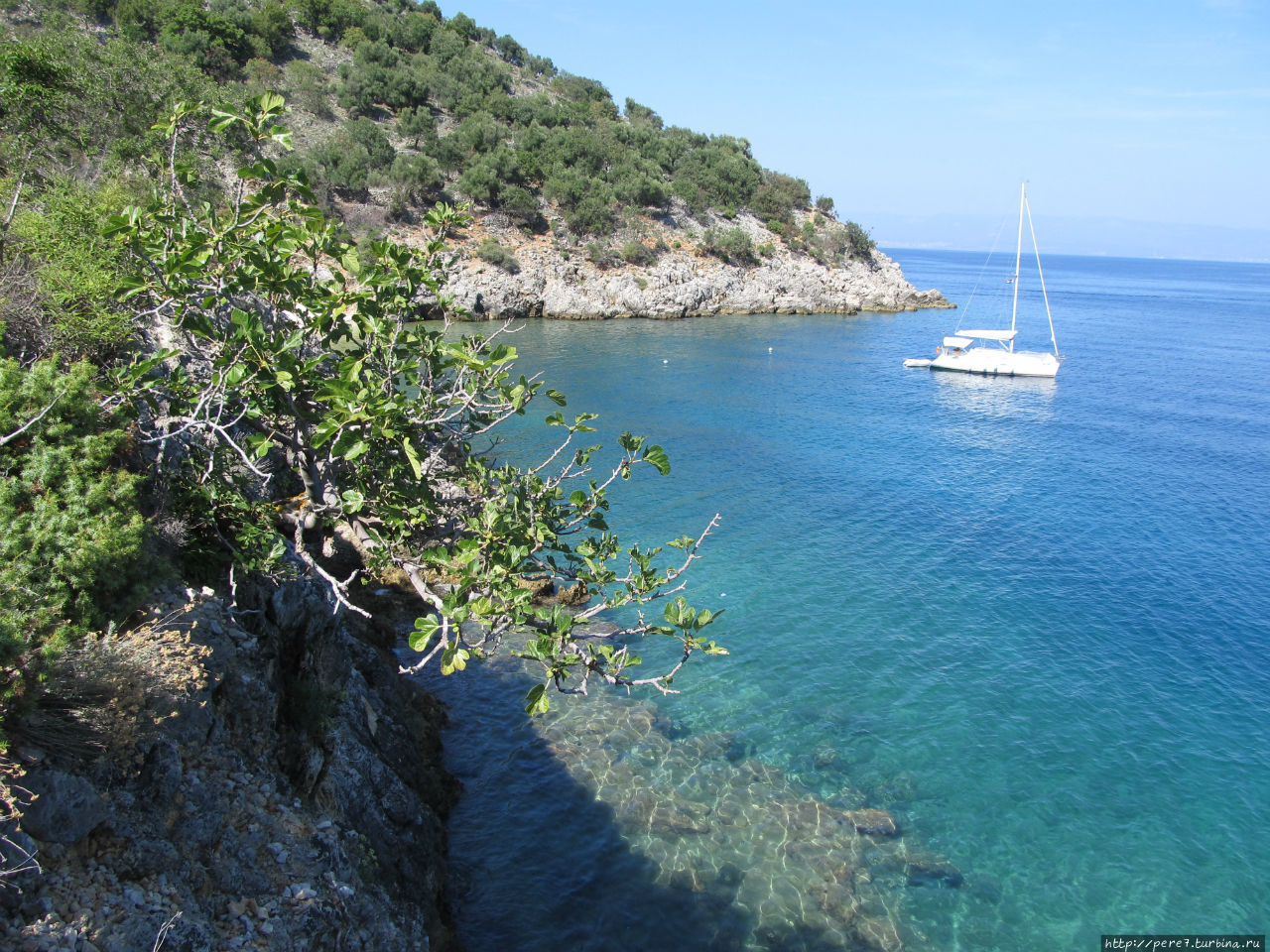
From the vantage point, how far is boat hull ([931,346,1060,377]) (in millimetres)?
54625

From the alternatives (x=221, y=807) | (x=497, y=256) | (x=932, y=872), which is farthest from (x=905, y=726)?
(x=497, y=256)

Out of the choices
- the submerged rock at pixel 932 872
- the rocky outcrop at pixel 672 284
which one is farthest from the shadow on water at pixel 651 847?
the rocky outcrop at pixel 672 284

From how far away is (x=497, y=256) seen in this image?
60469mm

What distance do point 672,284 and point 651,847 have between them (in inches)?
2449

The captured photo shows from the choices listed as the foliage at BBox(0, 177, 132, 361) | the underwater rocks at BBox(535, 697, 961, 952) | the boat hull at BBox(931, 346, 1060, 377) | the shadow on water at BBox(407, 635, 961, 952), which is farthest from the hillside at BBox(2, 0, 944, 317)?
the underwater rocks at BBox(535, 697, 961, 952)

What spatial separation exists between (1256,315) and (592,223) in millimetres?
92663

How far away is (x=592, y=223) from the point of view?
68.6 metres

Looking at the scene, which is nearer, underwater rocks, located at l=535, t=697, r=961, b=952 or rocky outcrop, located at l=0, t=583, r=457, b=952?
rocky outcrop, located at l=0, t=583, r=457, b=952

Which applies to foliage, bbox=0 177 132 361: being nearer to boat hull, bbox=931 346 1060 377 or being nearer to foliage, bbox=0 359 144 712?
foliage, bbox=0 359 144 712

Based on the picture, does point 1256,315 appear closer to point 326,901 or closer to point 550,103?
point 550,103

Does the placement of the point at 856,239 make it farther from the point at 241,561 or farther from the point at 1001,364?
the point at 241,561

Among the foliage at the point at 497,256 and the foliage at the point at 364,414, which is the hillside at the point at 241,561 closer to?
the foliage at the point at 364,414

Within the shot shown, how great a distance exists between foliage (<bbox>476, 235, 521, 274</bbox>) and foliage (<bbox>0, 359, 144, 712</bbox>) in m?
56.3

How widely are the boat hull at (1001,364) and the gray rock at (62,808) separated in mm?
56990
